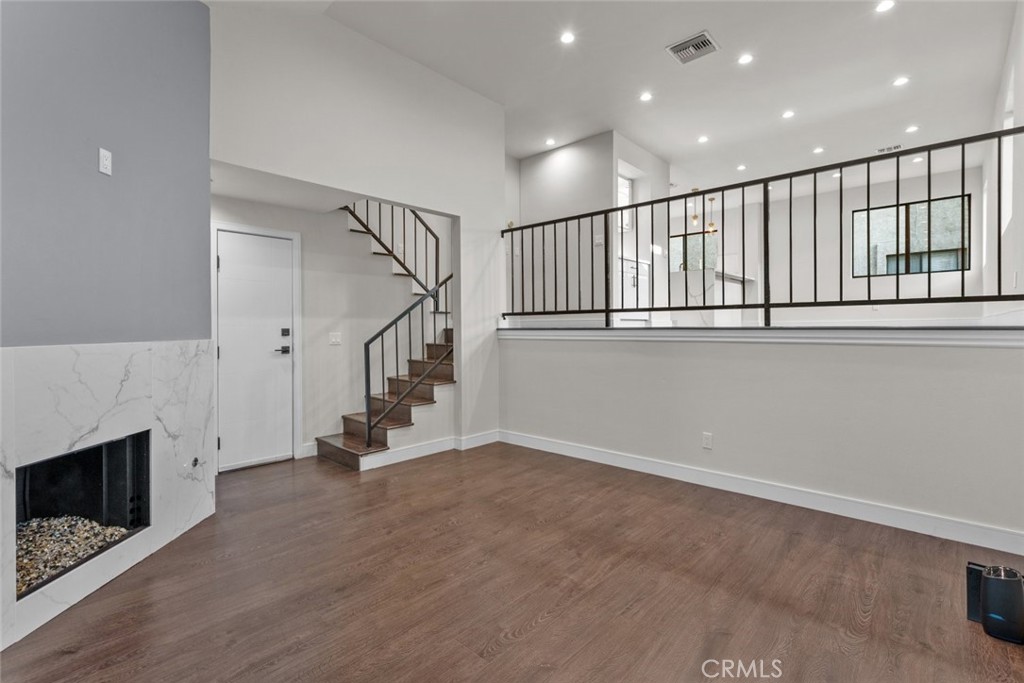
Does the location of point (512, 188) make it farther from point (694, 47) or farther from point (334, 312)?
point (334, 312)

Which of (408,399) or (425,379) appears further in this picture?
(425,379)

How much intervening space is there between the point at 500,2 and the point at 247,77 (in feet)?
6.56

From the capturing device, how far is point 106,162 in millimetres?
2320

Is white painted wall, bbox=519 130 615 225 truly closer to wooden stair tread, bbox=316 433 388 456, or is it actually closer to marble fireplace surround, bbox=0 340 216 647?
wooden stair tread, bbox=316 433 388 456

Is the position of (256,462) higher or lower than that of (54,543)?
lower

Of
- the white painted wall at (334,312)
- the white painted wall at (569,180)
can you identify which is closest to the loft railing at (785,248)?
the white painted wall at (569,180)

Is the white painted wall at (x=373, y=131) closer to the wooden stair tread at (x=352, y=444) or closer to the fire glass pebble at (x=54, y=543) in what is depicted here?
the wooden stair tread at (x=352, y=444)

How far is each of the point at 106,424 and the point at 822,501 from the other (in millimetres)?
4203

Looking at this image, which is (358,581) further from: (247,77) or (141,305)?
(247,77)

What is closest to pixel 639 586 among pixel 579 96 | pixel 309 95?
pixel 309 95

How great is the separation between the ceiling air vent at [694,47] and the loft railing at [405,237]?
3185 millimetres

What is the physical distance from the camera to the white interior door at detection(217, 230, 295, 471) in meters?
4.18

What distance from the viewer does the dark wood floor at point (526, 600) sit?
167 cm

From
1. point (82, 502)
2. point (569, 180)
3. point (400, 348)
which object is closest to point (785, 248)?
point (569, 180)
